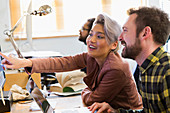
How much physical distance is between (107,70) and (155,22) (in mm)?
419

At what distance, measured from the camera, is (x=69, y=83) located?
1675 millimetres

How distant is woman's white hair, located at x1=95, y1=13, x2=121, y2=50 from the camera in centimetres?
138

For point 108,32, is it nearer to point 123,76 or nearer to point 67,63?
point 123,76

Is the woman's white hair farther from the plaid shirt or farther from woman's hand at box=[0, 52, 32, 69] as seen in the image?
woman's hand at box=[0, 52, 32, 69]

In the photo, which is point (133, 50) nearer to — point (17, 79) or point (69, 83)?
point (69, 83)

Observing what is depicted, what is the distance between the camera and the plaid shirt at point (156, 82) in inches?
35.7

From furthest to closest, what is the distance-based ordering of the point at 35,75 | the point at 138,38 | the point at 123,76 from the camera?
the point at 35,75 < the point at 123,76 < the point at 138,38

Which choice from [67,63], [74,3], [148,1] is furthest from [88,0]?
[67,63]

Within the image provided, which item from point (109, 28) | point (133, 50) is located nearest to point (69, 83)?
point (109, 28)

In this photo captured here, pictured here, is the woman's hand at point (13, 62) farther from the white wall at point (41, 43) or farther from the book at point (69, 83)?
the white wall at point (41, 43)

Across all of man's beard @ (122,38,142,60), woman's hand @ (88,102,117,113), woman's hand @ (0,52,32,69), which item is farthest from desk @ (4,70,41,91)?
man's beard @ (122,38,142,60)

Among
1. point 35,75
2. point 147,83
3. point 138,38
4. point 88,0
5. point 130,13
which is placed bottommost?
point 35,75

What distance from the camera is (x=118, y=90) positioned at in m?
1.35

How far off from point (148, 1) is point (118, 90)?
3565 millimetres
